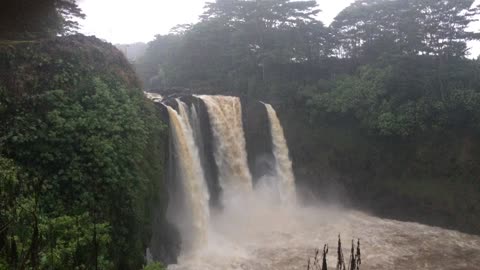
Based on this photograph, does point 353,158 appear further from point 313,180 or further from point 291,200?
point 291,200

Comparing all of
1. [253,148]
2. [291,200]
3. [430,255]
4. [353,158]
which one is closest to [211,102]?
[253,148]

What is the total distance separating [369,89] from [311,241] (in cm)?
1036

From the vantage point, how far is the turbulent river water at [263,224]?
1411 cm

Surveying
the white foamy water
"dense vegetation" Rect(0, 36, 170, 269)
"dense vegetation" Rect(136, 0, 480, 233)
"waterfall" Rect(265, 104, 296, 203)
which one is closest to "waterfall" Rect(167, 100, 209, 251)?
the white foamy water

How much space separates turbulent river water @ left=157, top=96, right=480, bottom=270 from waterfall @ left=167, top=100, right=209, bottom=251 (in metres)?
0.04

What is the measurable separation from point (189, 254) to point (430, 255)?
9.13 meters

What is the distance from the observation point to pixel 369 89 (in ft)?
72.7

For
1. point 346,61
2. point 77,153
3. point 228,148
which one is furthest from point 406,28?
point 77,153

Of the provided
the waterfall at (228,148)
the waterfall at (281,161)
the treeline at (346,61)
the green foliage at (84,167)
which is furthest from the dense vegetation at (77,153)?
the treeline at (346,61)

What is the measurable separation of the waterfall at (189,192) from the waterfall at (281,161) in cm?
599

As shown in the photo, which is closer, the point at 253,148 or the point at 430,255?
the point at 430,255

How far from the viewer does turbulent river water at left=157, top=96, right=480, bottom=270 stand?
14.1 m

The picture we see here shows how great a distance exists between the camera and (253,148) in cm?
2028

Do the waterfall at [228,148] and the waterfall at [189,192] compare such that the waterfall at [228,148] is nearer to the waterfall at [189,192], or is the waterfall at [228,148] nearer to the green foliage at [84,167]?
the waterfall at [189,192]
